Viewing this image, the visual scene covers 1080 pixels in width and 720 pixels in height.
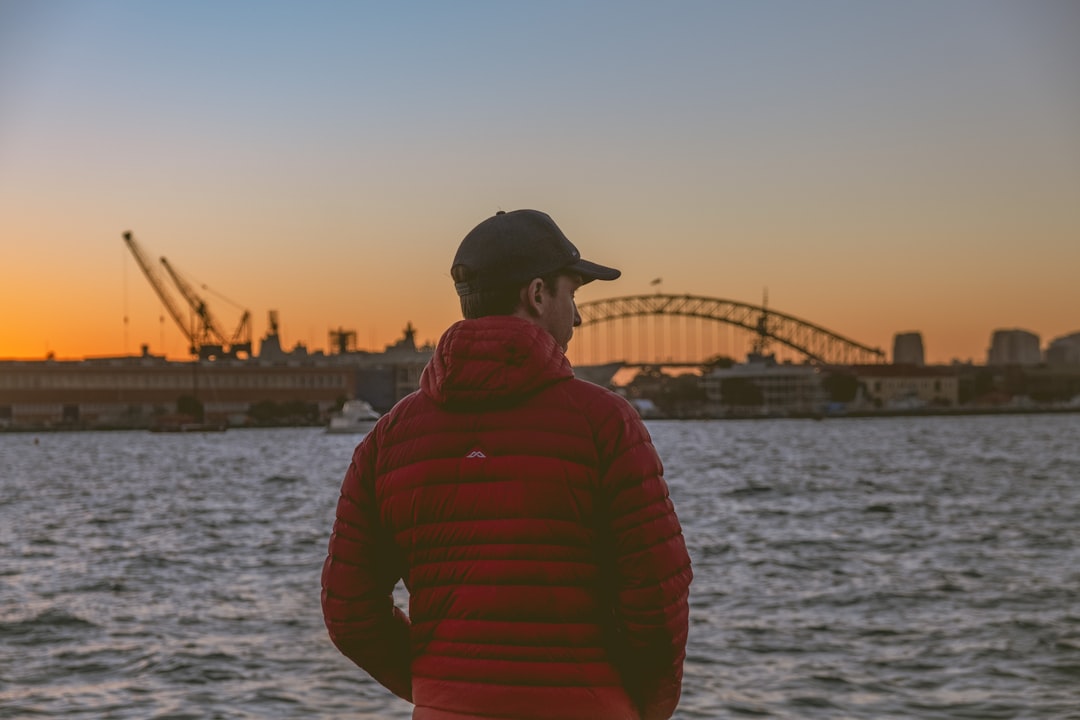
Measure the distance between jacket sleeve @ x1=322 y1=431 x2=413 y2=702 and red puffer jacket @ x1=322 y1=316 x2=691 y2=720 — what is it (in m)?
0.12

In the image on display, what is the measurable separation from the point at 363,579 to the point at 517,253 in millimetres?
727

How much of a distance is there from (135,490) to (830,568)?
2858 cm

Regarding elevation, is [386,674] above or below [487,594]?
below

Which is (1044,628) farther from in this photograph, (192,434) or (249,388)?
(249,388)

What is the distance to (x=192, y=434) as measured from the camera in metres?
130

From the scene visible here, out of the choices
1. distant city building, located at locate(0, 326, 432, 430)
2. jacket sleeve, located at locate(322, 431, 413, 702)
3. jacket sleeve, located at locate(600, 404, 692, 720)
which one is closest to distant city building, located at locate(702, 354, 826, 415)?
distant city building, located at locate(0, 326, 432, 430)

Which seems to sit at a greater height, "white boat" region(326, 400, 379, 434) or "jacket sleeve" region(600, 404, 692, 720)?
"jacket sleeve" region(600, 404, 692, 720)

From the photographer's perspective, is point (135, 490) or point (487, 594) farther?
point (135, 490)

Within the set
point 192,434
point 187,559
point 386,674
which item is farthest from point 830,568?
point 192,434

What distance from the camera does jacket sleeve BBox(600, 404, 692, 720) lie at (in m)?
2.46

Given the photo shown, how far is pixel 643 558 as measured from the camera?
8.12 feet

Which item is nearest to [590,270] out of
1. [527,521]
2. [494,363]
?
[494,363]

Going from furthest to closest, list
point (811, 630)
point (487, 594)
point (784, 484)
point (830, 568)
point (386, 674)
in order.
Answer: point (784, 484) < point (830, 568) < point (811, 630) < point (386, 674) < point (487, 594)

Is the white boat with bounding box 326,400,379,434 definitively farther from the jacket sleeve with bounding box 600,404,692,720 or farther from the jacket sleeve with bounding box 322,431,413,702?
the jacket sleeve with bounding box 600,404,692,720
